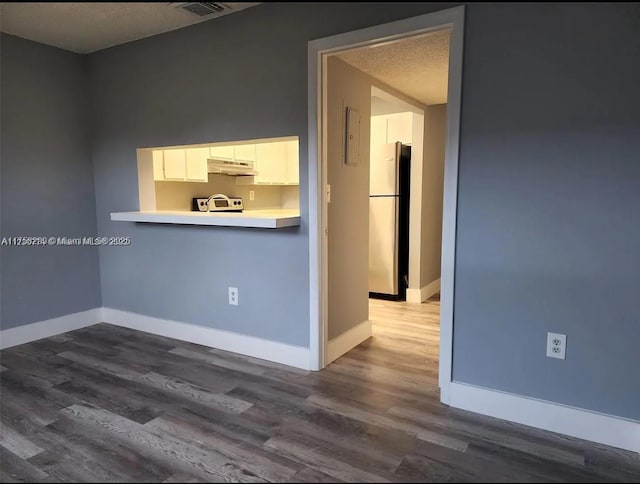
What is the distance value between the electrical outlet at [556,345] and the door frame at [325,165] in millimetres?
459

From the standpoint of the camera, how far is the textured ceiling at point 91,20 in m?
2.57

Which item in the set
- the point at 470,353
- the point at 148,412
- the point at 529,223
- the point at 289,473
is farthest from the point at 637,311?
the point at 148,412

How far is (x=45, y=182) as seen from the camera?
3.30m

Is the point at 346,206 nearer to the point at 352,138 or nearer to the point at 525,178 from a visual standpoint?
the point at 352,138

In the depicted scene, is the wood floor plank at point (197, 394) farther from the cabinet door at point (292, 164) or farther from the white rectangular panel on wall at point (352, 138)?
the cabinet door at point (292, 164)

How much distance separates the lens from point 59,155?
133 inches

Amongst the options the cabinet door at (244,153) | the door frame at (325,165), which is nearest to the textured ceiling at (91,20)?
the door frame at (325,165)

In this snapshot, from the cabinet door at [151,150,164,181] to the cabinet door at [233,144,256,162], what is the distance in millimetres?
788

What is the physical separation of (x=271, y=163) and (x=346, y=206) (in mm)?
1879

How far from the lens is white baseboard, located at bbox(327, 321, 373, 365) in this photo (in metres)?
2.86

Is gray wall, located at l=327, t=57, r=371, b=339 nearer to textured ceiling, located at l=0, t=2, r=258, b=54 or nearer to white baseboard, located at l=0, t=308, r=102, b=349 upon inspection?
textured ceiling, located at l=0, t=2, r=258, b=54

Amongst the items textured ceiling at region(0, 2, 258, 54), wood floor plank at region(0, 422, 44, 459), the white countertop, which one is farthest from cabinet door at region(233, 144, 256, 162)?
wood floor plank at region(0, 422, 44, 459)

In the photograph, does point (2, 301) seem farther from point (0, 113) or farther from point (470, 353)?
point (470, 353)

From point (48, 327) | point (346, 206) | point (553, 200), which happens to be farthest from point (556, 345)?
point (48, 327)
